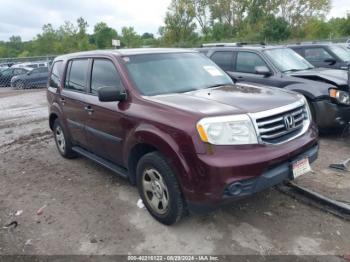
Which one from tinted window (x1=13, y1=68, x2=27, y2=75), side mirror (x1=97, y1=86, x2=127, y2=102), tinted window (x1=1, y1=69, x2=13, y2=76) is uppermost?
side mirror (x1=97, y1=86, x2=127, y2=102)

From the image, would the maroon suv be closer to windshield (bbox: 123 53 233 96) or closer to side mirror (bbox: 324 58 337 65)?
windshield (bbox: 123 53 233 96)

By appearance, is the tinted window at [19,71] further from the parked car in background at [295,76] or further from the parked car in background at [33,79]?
the parked car in background at [295,76]

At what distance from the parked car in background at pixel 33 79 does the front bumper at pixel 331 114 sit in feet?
56.9

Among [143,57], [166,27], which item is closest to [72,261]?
[143,57]

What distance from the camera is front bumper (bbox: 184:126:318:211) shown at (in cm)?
301

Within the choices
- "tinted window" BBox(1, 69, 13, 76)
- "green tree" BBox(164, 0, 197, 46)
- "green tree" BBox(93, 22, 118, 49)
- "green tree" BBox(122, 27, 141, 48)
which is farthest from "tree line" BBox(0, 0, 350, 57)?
"tinted window" BBox(1, 69, 13, 76)

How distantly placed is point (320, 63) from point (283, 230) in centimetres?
736

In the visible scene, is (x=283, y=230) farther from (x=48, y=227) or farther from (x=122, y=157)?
(x=48, y=227)

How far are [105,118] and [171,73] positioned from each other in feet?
3.18

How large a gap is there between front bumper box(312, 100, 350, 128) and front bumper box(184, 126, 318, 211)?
3182mm

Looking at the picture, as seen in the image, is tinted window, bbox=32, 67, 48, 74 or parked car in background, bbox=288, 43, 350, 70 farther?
tinted window, bbox=32, 67, 48, 74

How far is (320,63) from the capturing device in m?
9.63

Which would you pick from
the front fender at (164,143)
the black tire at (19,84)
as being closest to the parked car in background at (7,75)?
the black tire at (19,84)

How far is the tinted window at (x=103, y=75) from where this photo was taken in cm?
426
